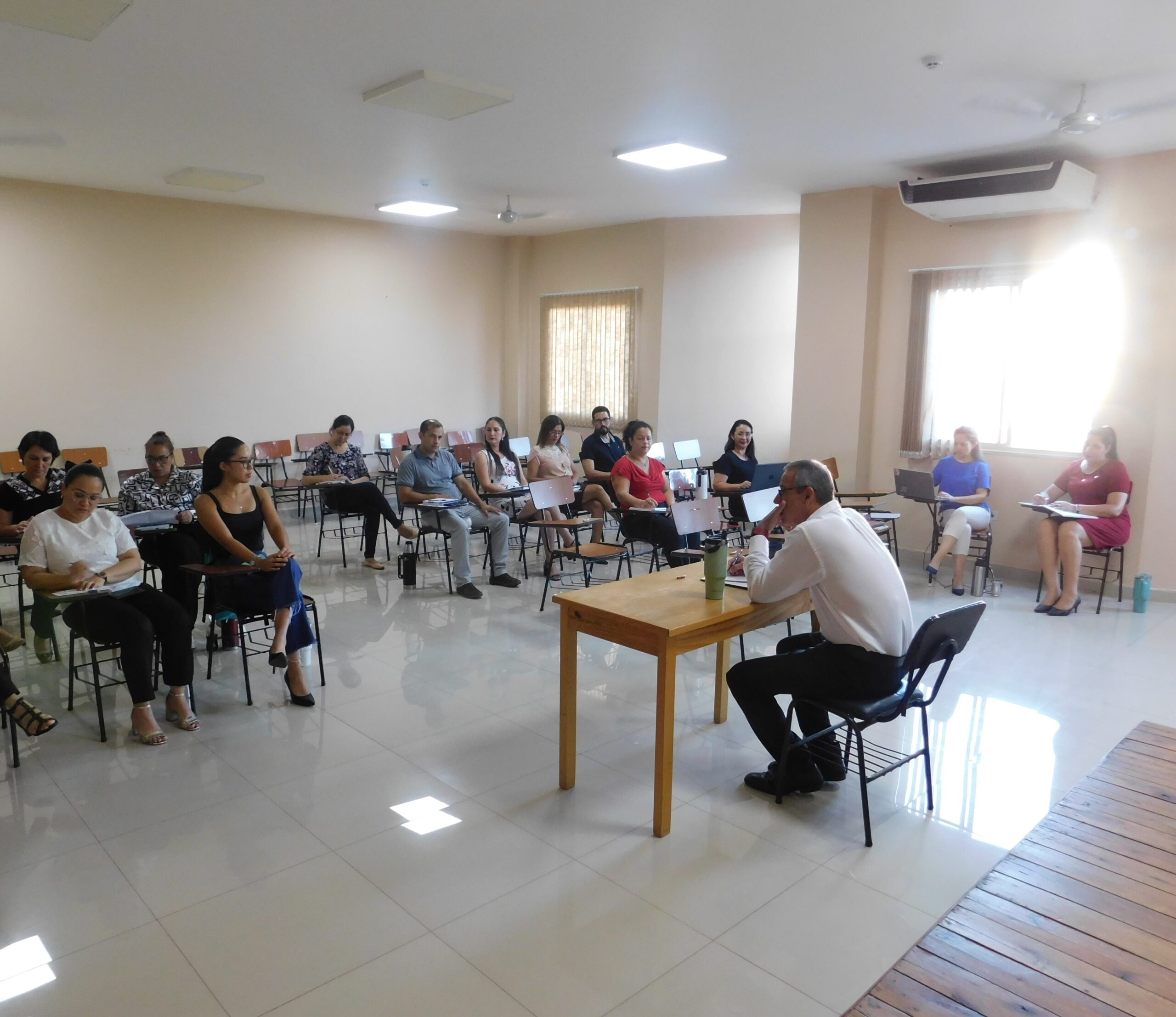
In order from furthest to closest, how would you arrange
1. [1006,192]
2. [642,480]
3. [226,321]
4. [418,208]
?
[226,321], [418,208], [642,480], [1006,192]

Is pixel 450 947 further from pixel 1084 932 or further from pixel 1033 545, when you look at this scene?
pixel 1033 545

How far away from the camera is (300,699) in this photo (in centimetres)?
407

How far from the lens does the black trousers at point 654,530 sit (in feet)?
19.9

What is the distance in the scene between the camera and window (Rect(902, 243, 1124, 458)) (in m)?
6.18

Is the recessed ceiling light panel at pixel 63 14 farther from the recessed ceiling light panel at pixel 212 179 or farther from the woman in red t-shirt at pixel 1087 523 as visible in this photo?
the woman in red t-shirt at pixel 1087 523

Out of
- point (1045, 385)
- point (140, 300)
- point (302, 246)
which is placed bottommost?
point (1045, 385)

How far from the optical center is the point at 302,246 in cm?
890

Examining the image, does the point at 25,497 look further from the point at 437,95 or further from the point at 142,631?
the point at 437,95

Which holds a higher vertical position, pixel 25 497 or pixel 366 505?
pixel 25 497

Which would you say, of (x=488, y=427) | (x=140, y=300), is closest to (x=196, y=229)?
(x=140, y=300)

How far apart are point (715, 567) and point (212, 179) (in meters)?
5.94

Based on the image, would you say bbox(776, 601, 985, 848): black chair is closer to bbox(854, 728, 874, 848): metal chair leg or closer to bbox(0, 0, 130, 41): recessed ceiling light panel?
bbox(854, 728, 874, 848): metal chair leg

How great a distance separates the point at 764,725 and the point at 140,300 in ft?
23.6

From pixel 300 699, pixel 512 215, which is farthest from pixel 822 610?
pixel 512 215
